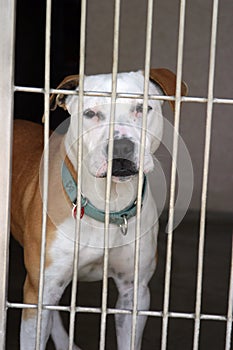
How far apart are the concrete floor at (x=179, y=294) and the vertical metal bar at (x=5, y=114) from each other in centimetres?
146

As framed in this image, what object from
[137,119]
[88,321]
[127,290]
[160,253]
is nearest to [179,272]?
[160,253]

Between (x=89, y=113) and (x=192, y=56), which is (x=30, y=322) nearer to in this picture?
(x=89, y=113)

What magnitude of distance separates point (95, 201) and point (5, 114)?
81 centimetres

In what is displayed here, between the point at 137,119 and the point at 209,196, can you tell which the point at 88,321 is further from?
the point at 209,196

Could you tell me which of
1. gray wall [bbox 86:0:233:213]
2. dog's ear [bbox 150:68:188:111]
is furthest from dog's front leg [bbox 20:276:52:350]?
gray wall [bbox 86:0:233:213]

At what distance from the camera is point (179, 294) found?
4414 millimetres

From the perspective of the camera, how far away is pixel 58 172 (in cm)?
290

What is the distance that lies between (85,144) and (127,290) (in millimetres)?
759

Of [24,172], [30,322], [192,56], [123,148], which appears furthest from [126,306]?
[192,56]

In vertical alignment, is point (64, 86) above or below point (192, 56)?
below

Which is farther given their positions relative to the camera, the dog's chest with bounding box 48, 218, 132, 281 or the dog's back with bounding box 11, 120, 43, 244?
the dog's back with bounding box 11, 120, 43, 244

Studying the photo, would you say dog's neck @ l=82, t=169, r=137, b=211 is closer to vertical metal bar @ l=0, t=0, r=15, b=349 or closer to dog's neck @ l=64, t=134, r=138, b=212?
dog's neck @ l=64, t=134, r=138, b=212

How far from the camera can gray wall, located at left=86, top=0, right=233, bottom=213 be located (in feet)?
21.8

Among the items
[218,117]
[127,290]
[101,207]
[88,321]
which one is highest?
[218,117]
